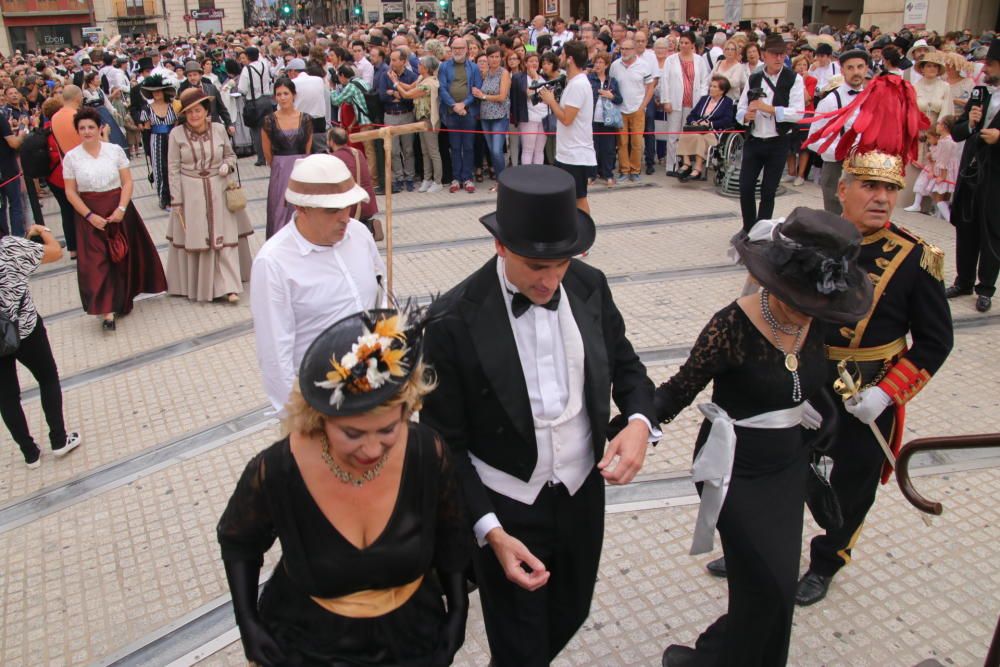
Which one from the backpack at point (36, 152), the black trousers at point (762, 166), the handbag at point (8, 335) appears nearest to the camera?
the handbag at point (8, 335)

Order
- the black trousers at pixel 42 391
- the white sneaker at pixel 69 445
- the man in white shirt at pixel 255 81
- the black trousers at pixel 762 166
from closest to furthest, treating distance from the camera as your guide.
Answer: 1. the black trousers at pixel 42 391
2. the white sneaker at pixel 69 445
3. the black trousers at pixel 762 166
4. the man in white shirt at pixel 255 81

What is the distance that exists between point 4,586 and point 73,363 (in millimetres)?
3095

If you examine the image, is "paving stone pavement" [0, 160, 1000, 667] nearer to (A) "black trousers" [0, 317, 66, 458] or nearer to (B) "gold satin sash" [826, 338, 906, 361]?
(A) "black trousers" [0, 317, 66, 458]

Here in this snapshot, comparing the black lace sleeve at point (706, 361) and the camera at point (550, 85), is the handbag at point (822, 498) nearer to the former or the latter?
the black lace sleeve at point (706, 361)

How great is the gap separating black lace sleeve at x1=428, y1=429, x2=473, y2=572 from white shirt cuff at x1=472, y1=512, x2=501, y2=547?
1.0 inches

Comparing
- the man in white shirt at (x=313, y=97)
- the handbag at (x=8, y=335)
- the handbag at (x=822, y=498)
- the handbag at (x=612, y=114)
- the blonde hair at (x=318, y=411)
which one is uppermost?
the man in white shirt at (x=313, y=97)

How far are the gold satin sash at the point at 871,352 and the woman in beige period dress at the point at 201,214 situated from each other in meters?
5.73

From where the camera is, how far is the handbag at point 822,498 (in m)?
3.24

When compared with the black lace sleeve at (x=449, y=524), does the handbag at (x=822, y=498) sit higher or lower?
lower

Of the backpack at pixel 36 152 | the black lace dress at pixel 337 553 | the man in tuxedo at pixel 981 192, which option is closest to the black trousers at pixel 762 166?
the man in tuxedo at pixel 981 192

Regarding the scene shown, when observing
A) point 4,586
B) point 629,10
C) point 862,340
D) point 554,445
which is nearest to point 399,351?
point 554,445

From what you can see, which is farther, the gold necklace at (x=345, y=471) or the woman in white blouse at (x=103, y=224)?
the woman in white blouse at (x=103, y=224)

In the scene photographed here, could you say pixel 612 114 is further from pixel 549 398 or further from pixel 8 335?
pixel 549 398

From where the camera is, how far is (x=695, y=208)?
10.4 m
